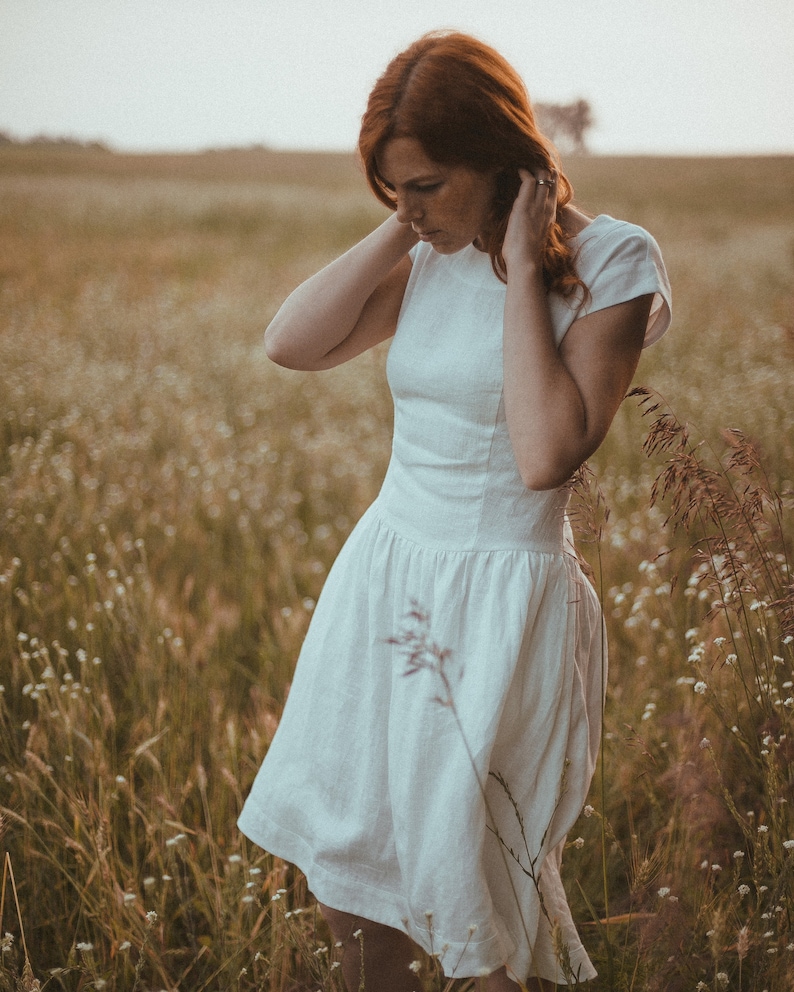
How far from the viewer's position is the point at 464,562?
1348 mm

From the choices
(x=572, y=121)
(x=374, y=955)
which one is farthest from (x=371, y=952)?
(x=572, y=121)

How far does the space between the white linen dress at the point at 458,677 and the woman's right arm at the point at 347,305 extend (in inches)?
3.1

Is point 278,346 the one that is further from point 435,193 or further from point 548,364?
point 548,364

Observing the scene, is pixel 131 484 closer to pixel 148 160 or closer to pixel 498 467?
pixel 498 467

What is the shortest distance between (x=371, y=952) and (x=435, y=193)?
1.39 m

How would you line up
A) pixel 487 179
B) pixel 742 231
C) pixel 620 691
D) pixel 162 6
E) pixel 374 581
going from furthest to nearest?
pixel 742 231, pixel 162 6, pixel 620 691, pixel 374 581, pixel 487 179

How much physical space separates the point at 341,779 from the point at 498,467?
2.09 feet

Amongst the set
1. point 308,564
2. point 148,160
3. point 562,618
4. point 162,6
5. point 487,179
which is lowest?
point 308,564

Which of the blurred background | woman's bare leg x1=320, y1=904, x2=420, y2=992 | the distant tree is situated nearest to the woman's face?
the distant tree

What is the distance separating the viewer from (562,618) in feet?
4.49

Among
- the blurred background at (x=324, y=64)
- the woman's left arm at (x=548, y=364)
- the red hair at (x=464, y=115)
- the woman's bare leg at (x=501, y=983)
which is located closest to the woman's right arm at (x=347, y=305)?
the red hair at (x=464, y=115)

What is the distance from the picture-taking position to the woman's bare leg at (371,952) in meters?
1.51

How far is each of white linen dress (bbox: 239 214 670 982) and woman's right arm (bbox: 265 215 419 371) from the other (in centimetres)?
8

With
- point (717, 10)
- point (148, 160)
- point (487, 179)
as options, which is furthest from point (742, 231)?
point (487, 179)
